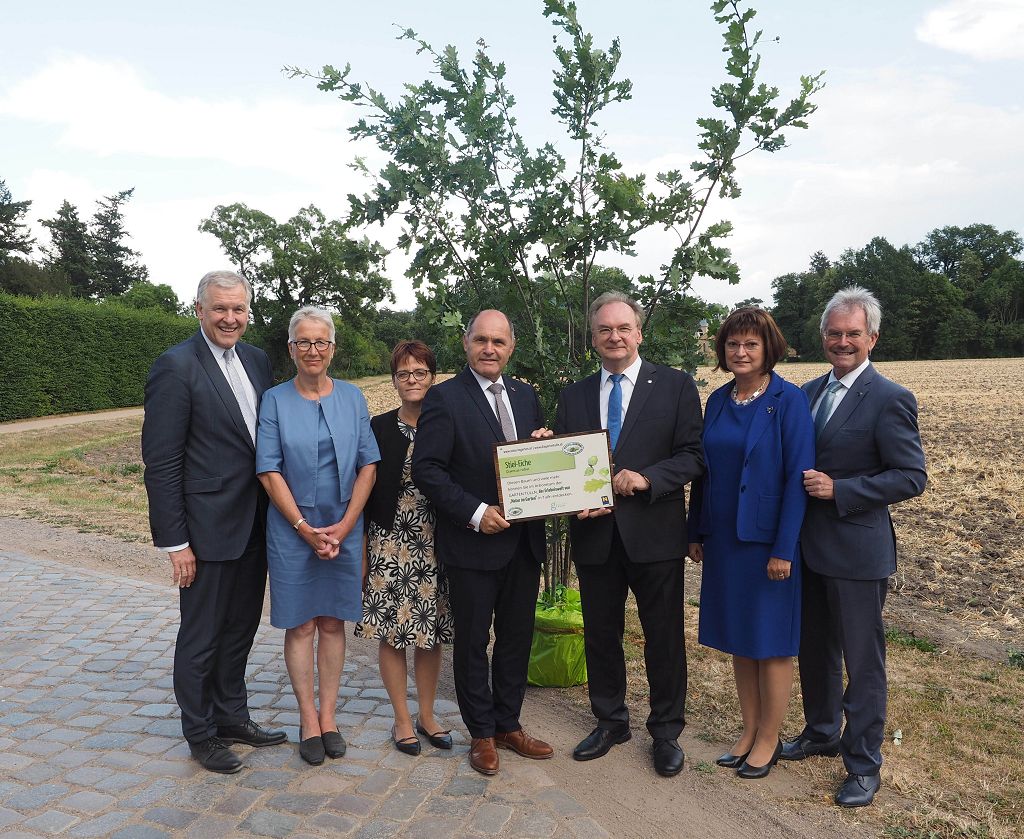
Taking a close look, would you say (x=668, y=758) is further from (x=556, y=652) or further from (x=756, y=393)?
(x=756, y=393)

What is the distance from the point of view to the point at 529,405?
14.1ft

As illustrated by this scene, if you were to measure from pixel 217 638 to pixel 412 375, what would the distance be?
5.76 feet

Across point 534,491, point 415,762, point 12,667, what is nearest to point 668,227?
point 534,491

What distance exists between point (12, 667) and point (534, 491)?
4.31m

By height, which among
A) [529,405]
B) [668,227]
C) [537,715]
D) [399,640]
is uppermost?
[668,227]

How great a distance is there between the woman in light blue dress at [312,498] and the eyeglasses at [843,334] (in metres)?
2.42

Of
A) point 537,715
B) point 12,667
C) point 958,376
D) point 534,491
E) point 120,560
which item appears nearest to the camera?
point 534,491

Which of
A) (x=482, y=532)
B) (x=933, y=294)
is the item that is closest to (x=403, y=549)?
(x=482, y=532)

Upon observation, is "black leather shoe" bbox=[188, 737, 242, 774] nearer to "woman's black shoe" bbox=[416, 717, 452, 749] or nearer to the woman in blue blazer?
"woman's black shoe" bbox=[416, 717, 452, 749]

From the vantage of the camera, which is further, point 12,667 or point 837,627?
point 12,667

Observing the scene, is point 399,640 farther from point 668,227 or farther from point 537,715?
point 668,227

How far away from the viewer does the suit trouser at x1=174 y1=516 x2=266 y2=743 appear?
4113 millimetres

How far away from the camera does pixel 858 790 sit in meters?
3.85

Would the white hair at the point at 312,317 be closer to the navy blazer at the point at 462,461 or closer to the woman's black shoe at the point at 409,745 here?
the navy blazer at the point at 462,461
